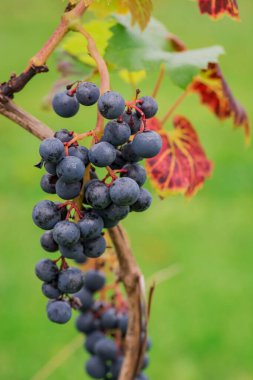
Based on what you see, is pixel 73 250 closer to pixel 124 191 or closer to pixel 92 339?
pixel 124 191

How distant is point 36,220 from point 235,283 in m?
2.63

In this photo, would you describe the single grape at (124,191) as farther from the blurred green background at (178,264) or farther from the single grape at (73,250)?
the blurred green background at (178,264)

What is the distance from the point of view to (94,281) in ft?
4.42

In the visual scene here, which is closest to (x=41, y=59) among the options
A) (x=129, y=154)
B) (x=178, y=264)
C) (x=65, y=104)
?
(x=65, y=104)

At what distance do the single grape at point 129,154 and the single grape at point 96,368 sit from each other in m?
0.62

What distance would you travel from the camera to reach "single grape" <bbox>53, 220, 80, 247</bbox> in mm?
824

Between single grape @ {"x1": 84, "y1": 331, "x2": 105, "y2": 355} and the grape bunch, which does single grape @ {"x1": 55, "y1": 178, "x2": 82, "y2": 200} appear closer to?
the grape bunch

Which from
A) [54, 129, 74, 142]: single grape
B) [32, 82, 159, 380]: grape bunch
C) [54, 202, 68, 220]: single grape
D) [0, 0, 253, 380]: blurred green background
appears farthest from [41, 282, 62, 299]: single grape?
[0, 0, 253, 380]: blurred green background

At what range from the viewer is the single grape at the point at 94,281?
4.42 ft

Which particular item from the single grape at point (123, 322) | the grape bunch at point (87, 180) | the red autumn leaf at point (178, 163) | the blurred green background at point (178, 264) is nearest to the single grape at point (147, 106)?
the grape bunch at point (87, 180)

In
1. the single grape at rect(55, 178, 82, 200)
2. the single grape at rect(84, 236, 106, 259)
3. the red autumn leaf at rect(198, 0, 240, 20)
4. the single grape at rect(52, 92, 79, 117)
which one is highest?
the red autumn leaf at rect(198, 0, 240, 20)

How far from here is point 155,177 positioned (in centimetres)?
118

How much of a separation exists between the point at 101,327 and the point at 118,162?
22.2 inches

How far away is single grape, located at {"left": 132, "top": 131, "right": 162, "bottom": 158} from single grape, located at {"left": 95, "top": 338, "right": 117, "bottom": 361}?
0.58 m
